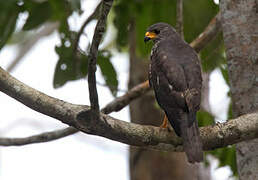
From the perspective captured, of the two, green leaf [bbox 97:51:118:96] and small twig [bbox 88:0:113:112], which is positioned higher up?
small twig [bbox 88:0:113:112]

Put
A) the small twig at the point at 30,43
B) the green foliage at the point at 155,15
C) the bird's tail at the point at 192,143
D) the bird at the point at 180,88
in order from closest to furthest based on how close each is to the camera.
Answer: the bird's tail at the point at 192,143, the bird at the point at 180,88, the green foliage at the point at 155,15, the small twig at the point at 30,43

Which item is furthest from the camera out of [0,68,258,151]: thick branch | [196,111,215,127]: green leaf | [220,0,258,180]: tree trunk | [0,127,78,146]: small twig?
[196,111,215,127]: green leaf

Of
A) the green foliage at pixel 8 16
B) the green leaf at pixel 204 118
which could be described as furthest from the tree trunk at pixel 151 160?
the green foliage at pixel 8 16

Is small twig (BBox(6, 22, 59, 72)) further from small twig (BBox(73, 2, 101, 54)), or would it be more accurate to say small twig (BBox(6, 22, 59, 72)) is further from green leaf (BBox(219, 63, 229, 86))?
green leaf (BBox(219, 63, 229, 86))

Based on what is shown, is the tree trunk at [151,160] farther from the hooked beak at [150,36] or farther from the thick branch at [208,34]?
the thick branch at [208,34]

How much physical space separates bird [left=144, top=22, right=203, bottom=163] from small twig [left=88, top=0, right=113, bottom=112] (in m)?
1.03

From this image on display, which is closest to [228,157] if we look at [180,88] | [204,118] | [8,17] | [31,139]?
Answer: [204,118]

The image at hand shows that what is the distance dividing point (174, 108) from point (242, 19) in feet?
3.95

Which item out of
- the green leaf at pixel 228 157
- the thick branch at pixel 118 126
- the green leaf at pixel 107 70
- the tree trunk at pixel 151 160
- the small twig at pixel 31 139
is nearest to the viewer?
the thick branch at pixel 118 126

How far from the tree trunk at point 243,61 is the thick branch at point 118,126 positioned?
1.79 ft

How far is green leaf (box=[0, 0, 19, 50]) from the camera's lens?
18.3ft

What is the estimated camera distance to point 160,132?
4.14 metres

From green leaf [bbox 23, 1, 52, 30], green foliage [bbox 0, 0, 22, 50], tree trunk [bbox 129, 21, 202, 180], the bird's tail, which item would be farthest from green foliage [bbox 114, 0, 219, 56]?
the bird's tail

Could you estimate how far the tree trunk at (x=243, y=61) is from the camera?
15.2 ft
